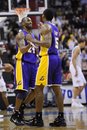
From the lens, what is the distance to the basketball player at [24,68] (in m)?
9.46

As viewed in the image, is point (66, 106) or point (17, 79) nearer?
point (17, 79)

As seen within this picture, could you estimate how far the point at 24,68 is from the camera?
9.66 m

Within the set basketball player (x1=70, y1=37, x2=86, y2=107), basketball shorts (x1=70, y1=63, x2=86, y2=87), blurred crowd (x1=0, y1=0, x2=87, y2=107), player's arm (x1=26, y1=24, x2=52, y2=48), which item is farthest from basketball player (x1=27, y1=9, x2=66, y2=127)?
blurred crowd (x1=0, y1=0, x2=87, y2=107)

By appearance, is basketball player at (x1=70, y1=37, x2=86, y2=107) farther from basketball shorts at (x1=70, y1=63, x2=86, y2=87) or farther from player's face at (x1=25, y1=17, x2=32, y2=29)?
player's face at (x1=25, y1=17, x2=32, y2=29)

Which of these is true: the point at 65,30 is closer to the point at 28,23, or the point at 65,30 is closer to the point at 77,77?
the point at 77,77

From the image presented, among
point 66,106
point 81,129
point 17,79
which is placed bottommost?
point 66,106

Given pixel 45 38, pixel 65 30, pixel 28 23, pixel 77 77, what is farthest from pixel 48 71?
pixel 65 30

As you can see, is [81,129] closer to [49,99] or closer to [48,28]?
[48,28]

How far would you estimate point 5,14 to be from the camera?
47.4ft

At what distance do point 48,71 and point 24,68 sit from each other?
0.75m

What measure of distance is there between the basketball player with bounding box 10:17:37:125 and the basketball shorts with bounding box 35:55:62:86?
1.63ft

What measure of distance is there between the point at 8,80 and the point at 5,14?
1970 millimetres

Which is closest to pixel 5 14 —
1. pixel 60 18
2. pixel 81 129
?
pixel 81 129

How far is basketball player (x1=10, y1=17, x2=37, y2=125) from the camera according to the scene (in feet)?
31.0
